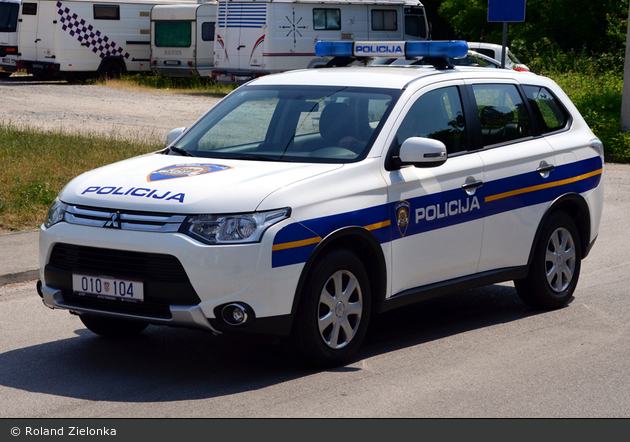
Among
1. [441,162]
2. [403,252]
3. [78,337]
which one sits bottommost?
[78,337]

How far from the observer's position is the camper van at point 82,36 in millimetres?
31062

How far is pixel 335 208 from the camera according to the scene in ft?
→ 18.0

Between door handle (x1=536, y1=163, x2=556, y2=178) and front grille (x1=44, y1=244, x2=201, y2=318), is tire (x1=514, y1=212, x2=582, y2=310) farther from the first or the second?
front grille (x1=44, y1=244, x2=201, y2=318)

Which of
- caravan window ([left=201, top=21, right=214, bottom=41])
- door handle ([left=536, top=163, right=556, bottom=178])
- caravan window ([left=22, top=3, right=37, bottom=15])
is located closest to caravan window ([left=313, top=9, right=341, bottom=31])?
caravan window ([left=201, top=21, right=214, bottom=41])

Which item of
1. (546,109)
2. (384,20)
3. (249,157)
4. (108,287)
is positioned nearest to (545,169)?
(546,109)

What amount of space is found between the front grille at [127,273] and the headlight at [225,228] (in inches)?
7.7

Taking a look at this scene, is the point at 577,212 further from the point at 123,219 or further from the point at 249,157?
the point at 123,219

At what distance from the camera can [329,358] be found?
18.3ft

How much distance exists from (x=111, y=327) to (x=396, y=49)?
118 inches

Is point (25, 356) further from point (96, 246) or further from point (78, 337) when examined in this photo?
point (96, 246)
